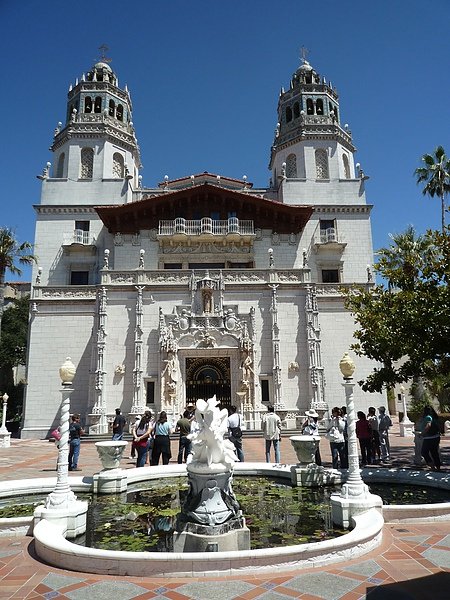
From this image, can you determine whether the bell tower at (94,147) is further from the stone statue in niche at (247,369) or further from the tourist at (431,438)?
the tourist at (431,438)

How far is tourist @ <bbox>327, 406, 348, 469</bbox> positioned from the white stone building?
44.6ft

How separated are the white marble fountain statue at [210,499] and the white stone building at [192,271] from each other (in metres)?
19.6

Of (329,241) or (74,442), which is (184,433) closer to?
(74,442)

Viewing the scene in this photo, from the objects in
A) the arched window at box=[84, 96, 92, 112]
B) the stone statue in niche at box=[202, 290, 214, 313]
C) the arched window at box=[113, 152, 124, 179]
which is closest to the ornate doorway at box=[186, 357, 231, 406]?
the stone statue in niche at box=[202, 290, 214, 313]

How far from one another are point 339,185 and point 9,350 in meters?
35.8

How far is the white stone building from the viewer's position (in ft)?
89.9

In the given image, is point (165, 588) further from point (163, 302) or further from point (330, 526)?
point (163, 302)

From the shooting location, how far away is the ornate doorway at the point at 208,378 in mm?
27953

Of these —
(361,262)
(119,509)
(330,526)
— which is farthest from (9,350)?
(330,526)

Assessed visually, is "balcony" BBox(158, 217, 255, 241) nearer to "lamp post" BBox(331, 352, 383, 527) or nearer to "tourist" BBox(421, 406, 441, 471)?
"tourist" BBox(421, 406, 441, 471)

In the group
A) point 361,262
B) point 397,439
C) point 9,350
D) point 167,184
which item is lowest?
point 397,439

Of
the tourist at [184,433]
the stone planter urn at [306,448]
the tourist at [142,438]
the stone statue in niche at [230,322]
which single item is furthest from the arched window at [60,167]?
the stone planter urn at [306,448]

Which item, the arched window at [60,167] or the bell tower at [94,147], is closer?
the bell tower at [94,147]

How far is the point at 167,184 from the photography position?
3934 cm
